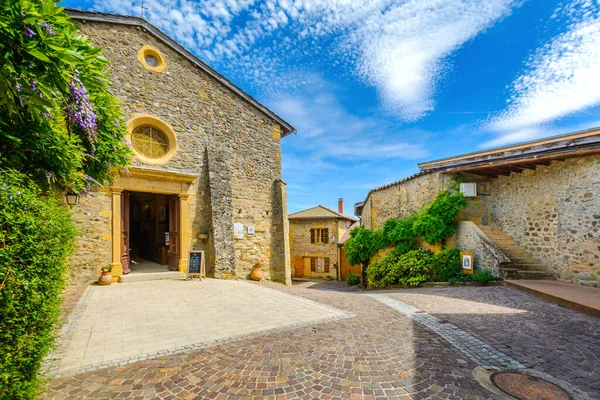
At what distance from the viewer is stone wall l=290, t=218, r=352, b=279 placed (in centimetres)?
2123

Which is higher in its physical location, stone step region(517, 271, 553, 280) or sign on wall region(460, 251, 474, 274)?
sign on wall region(460, 251, 474, 274)

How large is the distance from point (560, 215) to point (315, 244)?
631 inches

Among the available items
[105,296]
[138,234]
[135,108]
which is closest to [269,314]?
[105,296]

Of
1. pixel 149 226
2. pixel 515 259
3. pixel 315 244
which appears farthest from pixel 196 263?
pixel 315 244

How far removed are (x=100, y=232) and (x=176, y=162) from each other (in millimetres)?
2943

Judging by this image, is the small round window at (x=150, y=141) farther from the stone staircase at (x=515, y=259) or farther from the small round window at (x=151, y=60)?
the stone staircase at (x=515, y=259)

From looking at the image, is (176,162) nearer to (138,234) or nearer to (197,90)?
(197,90)

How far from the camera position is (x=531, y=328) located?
418 centimetres

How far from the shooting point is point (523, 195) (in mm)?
8234

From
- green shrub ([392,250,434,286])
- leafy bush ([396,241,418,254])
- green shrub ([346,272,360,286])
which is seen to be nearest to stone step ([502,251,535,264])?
green shrub ([392,250,434,286])

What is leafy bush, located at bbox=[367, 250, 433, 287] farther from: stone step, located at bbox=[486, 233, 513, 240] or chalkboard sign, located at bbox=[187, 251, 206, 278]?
chalkboard sign, located at bbox=[187, 251, 206, 278]

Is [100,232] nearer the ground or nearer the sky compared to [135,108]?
nearer the ground

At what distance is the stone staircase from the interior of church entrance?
32.5ft

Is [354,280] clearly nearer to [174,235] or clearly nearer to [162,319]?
[174,235]
